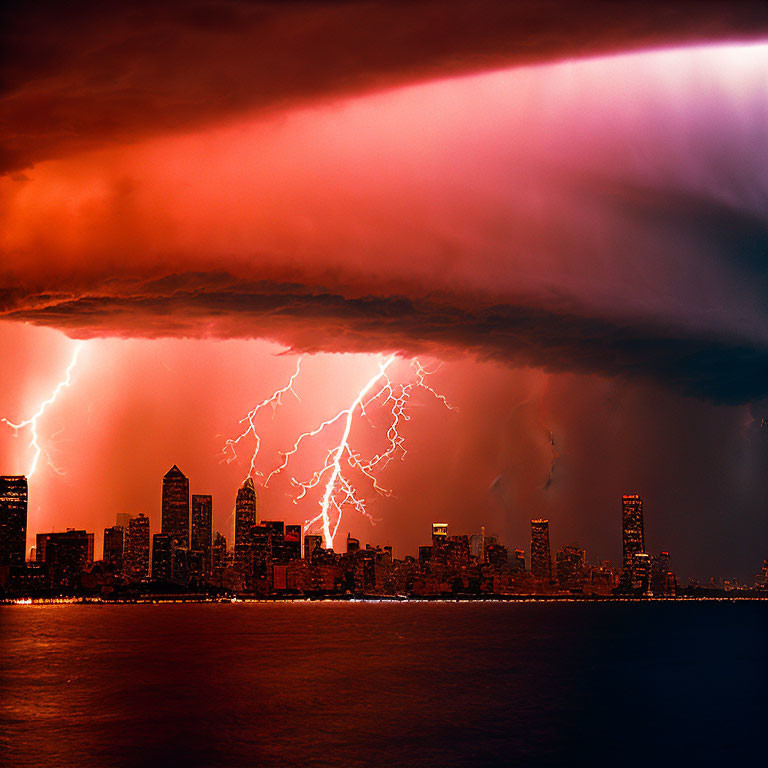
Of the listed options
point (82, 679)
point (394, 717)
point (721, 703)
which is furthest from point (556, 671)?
point (82, 679)

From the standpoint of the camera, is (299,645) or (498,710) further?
(299,645)

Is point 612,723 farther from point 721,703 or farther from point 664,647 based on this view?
point 664,647

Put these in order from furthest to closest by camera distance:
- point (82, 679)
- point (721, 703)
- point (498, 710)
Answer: point (82, 679) → point (721, 703) → point (498, 710)

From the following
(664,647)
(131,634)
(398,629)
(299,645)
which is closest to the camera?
(299,645)

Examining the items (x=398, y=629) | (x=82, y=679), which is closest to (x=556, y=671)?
(x=82, y=679)

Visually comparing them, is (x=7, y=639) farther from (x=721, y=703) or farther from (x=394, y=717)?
(x=721, y=703)

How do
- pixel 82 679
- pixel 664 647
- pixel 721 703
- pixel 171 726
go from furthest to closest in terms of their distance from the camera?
1. pixel 664 647
2. pixel 82 679
3. pixel 721 703
4. pixel 171 726
